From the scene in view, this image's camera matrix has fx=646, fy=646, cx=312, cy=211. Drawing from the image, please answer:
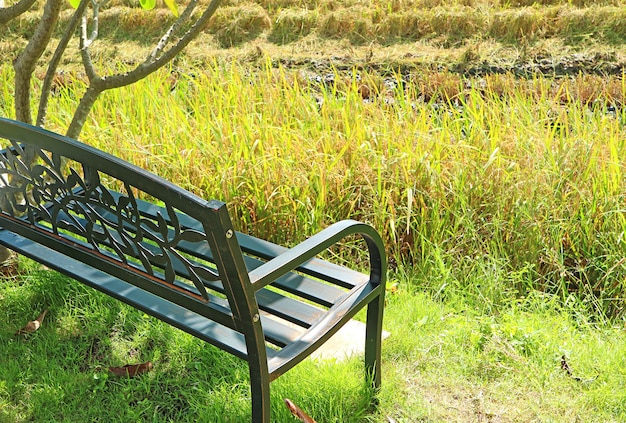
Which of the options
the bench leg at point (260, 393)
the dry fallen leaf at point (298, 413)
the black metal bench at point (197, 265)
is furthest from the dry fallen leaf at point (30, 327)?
the bench leg at point (260, 393)

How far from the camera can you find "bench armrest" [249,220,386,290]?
1.33m

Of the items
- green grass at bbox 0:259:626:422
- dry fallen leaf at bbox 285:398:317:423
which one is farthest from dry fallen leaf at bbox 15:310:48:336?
dry fallen leaf at bbox 285:398:317:423

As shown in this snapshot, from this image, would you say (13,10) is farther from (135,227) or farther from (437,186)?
(437,186)

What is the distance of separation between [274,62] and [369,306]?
6654 mm

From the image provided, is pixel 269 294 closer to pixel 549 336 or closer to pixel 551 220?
pixel 549 336

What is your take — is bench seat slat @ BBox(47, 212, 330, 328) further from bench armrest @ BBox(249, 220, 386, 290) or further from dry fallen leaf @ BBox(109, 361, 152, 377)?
dry fallen leaf @ BBox(109, 361, 152, 377)

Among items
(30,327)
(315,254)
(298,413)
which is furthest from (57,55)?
(298,413)

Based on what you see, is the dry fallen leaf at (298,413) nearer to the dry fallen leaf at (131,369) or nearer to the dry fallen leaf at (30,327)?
the dry fallen leaf at (131,369)

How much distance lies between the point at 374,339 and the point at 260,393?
49cm

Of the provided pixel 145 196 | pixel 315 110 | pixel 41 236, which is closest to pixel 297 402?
pixel 41 236

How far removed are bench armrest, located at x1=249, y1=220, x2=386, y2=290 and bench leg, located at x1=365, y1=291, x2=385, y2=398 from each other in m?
0.10

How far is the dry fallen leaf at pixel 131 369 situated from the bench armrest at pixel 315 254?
775 millimetres

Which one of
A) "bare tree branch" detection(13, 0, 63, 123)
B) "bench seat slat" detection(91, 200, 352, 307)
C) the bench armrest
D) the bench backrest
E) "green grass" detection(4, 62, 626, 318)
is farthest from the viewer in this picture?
"green grass" detection(4, 62, 626, 318)

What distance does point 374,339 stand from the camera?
70.7 inches
